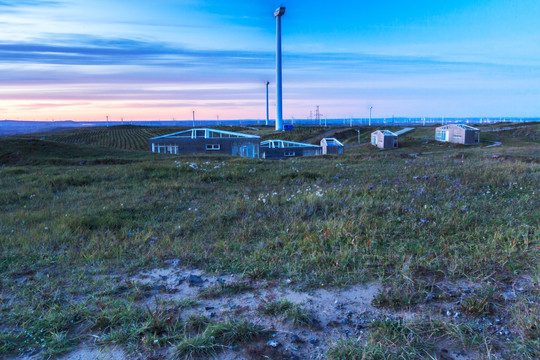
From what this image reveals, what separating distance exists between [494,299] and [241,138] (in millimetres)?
46054

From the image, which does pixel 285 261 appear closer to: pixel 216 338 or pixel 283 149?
pixel 216 338

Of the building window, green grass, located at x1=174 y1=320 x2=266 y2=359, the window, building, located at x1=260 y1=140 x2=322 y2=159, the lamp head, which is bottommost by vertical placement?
building, located at x1=260 y1=140 x2=322 y2=159

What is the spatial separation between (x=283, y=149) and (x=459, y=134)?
26.6 m

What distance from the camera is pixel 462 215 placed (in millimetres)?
5820

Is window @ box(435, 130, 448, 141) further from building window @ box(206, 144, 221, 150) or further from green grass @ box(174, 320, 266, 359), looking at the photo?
green grass @ box(174, 320, 266, 359)

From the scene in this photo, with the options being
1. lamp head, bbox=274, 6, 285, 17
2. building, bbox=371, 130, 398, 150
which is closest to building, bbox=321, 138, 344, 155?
building, bbox=371, 130, 398, 150

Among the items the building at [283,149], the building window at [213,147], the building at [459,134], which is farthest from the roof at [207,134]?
the building at [459,134]

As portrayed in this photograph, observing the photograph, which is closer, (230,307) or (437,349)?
(437,349)

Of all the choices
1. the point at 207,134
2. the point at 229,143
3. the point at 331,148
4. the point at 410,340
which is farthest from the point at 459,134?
the point at 410,340

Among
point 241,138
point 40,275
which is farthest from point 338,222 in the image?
point 241,138

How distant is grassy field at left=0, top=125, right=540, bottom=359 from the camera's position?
287cm

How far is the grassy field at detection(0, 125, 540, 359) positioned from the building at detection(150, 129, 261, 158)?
39.0m

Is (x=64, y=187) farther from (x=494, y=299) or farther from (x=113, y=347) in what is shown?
(x=494, y=299)

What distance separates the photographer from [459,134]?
5303 cm
